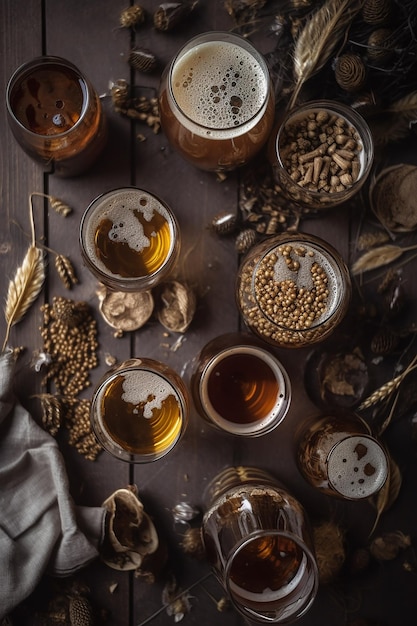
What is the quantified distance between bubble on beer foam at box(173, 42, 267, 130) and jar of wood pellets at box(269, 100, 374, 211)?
9 centimetres

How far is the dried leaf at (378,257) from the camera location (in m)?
1.35

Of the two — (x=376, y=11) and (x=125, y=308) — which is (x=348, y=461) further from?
(x=376, y=11)

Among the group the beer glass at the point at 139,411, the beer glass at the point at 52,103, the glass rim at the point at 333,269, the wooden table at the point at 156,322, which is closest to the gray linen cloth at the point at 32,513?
the wooden table at the point at 156,322

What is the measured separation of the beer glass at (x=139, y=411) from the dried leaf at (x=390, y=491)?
1.60 ft

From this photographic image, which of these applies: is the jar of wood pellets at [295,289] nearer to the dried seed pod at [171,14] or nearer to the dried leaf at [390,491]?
the dried leaf at [390,491]

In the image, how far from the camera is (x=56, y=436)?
1.35 m

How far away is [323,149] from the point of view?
1.27 meters

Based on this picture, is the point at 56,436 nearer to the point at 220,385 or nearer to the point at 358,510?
the point at 220,385

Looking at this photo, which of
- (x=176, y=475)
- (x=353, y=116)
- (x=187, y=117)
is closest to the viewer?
(x=187, y=117)

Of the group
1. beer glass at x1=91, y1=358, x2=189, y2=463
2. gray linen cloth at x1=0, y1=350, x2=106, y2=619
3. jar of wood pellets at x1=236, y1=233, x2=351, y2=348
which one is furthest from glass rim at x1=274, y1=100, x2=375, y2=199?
gray linen cloth at x1=0, y1=350, x2=106, y2=619

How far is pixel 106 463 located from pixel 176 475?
160 millimetres

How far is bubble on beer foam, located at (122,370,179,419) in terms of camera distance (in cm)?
123

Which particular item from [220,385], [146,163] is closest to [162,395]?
[220,385]

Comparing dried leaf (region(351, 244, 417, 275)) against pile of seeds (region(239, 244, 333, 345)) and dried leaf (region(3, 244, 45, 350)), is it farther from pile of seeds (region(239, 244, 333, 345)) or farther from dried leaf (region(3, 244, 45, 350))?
dried leaf (region(3, 244, 45, 350))
